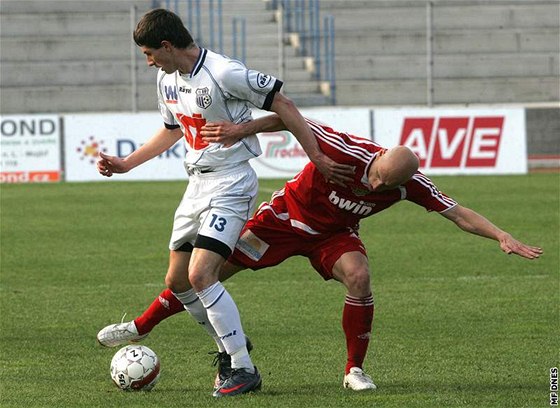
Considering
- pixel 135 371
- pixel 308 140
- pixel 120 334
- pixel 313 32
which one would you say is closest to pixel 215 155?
pixel 308 140

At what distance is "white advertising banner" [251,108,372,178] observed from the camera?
20953mm

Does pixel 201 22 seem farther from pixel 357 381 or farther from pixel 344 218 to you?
pixel 357 381

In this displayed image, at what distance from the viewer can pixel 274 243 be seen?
6.69 m

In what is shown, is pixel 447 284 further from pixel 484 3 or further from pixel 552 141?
pixel 484 3

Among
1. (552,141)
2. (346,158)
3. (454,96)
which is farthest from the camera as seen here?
(454,96)

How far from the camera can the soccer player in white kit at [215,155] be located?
20.0 feet

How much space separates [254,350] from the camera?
7.54 meters

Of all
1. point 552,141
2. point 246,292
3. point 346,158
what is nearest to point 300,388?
point 346,158

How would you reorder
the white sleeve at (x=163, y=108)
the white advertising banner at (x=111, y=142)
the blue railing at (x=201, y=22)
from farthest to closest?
the blue railing at (x=201, y=22) → the white advertising banner at (x=111, y=142) → the white sleeve at (x=163, y=108)

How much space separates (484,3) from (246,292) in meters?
19.4

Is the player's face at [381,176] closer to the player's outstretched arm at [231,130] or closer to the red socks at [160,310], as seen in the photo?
the player's outstretched arm at [231,130]

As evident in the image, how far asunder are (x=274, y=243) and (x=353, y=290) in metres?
0.56

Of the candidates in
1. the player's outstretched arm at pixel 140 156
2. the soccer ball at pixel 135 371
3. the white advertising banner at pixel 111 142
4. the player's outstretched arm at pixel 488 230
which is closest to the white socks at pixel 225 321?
the soccer ball at pixel 135 371

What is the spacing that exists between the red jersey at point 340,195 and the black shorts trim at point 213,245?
62cm
